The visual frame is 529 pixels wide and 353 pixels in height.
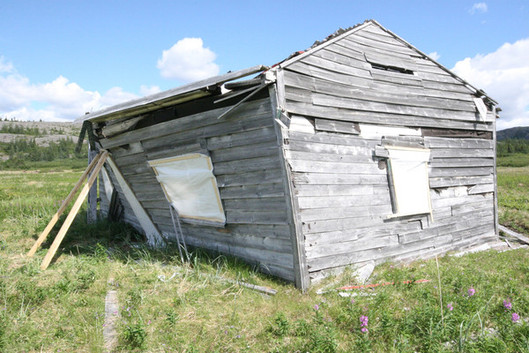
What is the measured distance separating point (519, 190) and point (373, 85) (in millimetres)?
13382

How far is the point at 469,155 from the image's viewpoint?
8633 millimetres

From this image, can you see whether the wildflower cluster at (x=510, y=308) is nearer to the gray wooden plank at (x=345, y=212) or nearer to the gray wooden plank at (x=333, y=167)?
the gray wooden plank at (x=345, y=212)

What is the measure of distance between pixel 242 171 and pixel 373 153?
8.57 ft

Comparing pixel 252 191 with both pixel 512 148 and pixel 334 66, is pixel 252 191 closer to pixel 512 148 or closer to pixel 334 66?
pixel 334 66

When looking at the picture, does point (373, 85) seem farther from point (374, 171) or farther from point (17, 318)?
point (17, 318)

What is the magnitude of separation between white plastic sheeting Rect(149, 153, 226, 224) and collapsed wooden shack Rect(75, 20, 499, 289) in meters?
0.03

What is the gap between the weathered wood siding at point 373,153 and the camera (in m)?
5.71

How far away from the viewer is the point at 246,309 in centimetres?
471

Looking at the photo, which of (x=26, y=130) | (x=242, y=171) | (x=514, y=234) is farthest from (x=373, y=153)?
(x=26, y=130)

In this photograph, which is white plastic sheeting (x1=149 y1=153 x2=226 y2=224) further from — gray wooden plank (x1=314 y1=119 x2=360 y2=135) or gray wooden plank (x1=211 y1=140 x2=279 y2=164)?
gray wooden plank (x1=314 y1=119 x2=360 y2=135)

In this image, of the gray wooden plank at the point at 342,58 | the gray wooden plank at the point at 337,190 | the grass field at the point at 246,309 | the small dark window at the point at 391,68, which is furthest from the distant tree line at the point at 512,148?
the grass field at the point at 246,309

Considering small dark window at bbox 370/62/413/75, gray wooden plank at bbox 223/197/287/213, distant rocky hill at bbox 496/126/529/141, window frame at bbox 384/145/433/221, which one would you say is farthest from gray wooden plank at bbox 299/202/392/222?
distant rocky hill at bbox 496/126/529/141

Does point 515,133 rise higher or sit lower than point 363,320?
lower

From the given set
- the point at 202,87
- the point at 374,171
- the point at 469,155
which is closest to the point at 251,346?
the point at 202,87
